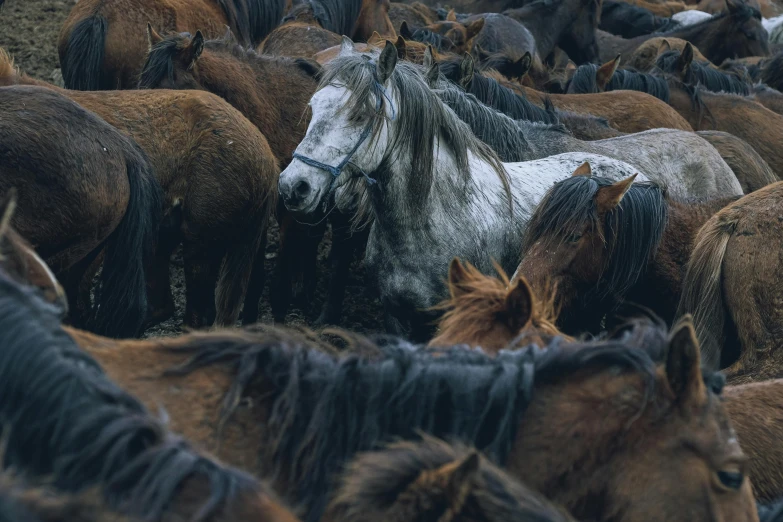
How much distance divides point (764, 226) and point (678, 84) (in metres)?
5.07

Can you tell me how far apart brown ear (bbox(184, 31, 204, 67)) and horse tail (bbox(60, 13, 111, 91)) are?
88 centimetres

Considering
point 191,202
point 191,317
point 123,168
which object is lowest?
point 191,317

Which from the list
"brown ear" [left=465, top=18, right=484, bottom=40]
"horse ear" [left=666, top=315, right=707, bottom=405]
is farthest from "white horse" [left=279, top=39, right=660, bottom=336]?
"brown ear" [left=465, top=18, right=484, bottom=40]

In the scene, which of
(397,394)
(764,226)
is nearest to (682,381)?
(397,394)

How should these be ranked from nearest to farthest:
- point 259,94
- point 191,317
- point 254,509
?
point 254,509 → point 191,317 → point 259,94

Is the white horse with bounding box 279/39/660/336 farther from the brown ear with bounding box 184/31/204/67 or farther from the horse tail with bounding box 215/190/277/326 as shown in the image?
the brown ear with bounding box 184/31/204/67

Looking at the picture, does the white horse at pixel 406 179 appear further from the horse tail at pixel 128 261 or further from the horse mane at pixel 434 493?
the horse mane at pixel 434 493

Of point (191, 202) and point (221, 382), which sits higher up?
point (221, 382)

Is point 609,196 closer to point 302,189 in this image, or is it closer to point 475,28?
point 302,189

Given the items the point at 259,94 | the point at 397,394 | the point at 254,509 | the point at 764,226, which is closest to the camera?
the point at 254,509

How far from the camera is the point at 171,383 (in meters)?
2.03

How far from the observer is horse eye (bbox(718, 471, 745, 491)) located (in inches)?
77.6

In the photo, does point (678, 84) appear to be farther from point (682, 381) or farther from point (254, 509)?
point (254, 509)

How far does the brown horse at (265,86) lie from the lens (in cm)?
610
